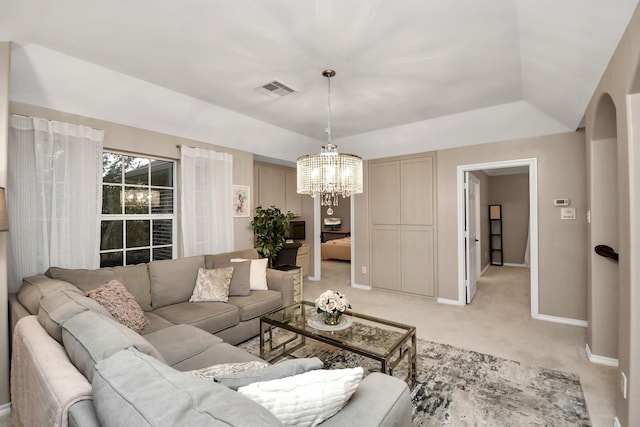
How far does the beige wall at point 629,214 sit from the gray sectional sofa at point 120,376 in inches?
55.5

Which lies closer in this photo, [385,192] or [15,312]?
[15,312]

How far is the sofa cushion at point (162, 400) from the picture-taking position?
738 millimetres

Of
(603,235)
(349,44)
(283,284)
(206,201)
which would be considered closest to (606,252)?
(603,235)

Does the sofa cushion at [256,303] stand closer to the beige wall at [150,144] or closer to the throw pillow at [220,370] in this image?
the beige wall at [150,144]

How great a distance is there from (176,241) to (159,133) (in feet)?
4.35

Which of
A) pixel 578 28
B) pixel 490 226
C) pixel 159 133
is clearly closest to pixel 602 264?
pixel 578 28

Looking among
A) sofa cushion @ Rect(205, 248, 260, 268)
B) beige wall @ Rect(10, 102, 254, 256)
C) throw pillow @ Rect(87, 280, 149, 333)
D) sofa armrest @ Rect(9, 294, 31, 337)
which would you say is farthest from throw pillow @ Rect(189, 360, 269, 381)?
beige wall @ Rect(10, 102, 254, 256)

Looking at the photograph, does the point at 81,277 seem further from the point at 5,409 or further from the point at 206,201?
the point at 206,201

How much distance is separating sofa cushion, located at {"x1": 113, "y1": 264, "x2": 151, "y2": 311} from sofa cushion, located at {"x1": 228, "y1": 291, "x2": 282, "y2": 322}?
79cm

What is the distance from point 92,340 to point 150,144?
2762 millimetres

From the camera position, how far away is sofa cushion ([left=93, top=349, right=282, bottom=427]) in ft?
2.42

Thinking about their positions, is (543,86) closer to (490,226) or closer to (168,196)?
(168,196)

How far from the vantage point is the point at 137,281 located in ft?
9.32

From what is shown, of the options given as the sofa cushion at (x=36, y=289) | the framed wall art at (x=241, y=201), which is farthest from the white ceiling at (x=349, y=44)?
the sofa cushion at (x=36, y=289)
